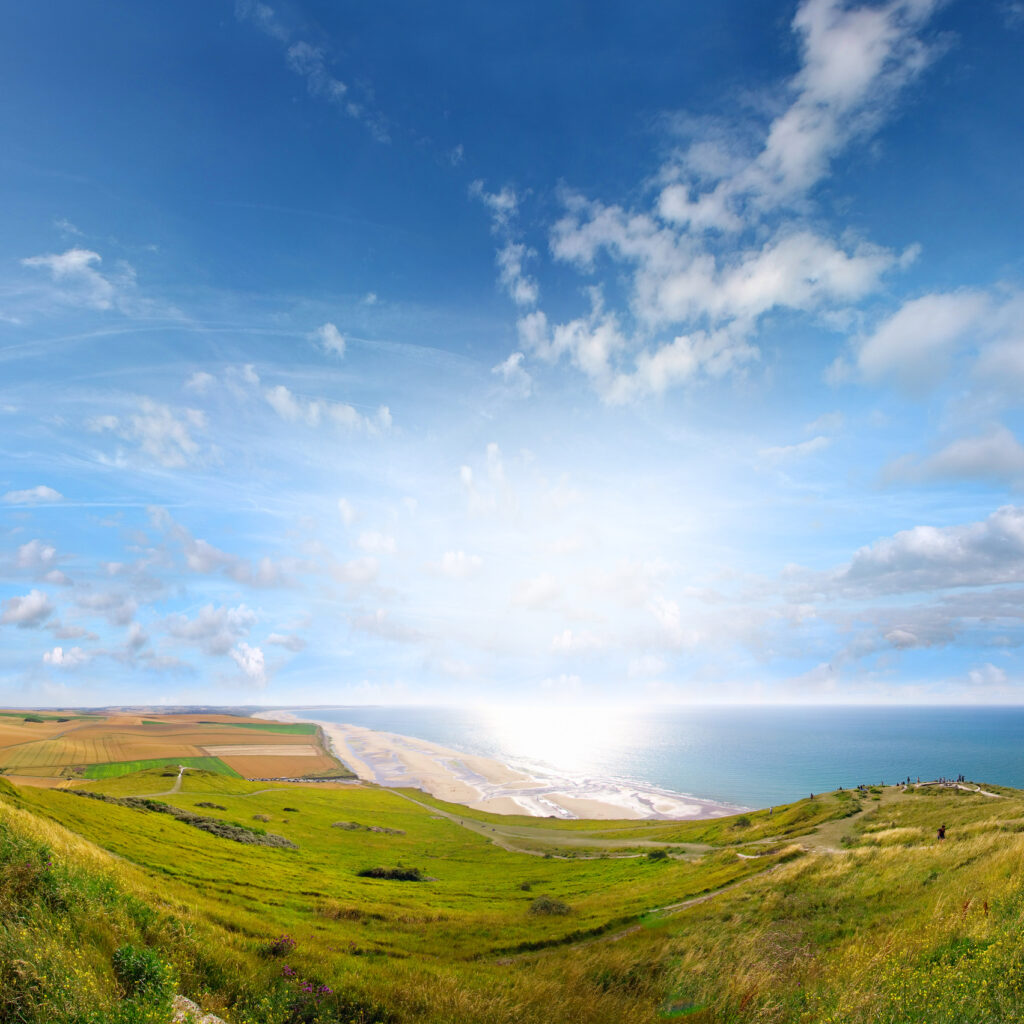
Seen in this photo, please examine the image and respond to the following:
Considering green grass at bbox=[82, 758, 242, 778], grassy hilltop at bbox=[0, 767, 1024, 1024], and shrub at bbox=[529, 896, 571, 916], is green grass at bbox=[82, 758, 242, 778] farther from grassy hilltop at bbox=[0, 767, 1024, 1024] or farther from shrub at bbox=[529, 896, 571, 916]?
shrub at bbox=[529, 896, 571, 916]

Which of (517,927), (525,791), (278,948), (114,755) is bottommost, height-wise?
(525,791)

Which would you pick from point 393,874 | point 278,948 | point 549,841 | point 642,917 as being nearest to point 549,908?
point 642,917

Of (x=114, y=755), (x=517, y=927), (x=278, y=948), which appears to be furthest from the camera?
(x=114, y=755)

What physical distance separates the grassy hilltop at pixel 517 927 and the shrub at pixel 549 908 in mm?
238

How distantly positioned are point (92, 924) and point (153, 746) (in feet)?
664

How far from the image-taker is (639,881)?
4506 centimetres

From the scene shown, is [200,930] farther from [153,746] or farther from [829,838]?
[153,746]

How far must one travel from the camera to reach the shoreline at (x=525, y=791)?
106 m

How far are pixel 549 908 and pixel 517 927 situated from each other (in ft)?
19.6

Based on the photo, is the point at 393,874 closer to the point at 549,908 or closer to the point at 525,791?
the point at 549,908

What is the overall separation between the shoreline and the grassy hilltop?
5699 cm

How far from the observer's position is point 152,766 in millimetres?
133250

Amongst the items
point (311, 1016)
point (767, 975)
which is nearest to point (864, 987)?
point (767, 975)

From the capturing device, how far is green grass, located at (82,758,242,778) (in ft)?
397
